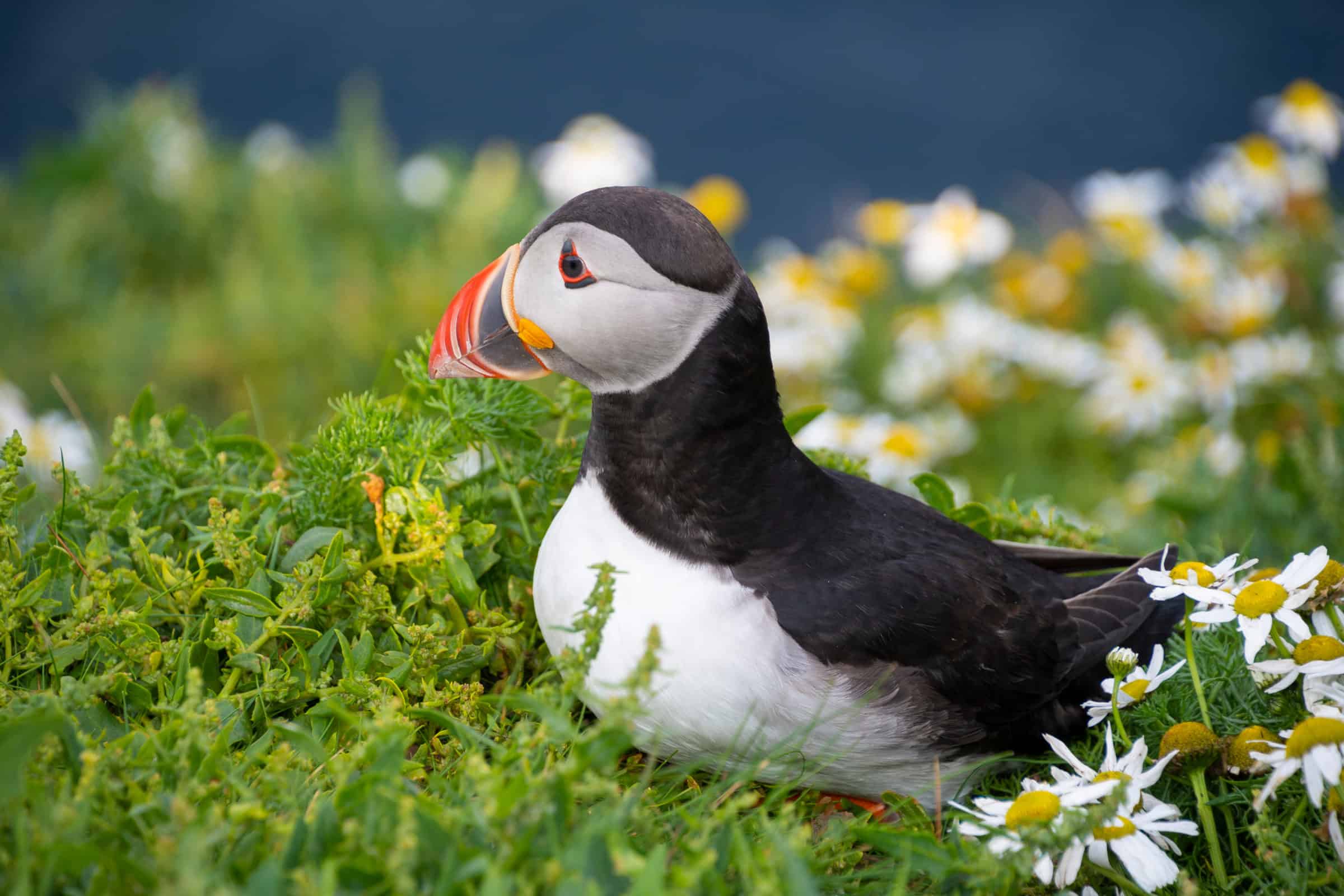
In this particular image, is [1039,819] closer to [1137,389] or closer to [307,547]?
[307,547]

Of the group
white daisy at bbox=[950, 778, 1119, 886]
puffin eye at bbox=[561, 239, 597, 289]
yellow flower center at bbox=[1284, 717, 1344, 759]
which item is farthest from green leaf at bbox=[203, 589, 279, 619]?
yellow flower center at bbox=[1284, 717, 1344, 759]

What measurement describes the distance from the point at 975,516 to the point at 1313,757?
122 centimetres

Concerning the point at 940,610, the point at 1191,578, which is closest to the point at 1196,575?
the point at 1191,578

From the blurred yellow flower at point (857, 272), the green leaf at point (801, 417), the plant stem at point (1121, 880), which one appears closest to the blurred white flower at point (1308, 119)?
the blurred yellow flower at point (857, 272)

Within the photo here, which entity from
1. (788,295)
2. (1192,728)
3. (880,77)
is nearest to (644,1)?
(880,77)

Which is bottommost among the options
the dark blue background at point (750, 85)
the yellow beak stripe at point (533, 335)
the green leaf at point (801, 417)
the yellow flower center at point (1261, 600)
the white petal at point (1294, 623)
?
the white petal at point (1294, 623)

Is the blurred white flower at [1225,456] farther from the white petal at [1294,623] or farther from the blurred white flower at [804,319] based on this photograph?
the white petal at [1294,623]

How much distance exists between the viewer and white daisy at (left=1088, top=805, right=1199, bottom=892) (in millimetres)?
2100

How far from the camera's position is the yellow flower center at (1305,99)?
18.4 ft

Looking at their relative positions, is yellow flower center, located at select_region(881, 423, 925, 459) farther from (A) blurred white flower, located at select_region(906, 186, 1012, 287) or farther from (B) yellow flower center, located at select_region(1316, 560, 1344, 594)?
(B) yellow flower center, located at select_region(1316, 560, 1344, 594)

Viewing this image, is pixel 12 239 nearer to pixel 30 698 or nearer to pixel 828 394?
pixel 828 394

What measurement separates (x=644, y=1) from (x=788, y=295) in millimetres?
7706

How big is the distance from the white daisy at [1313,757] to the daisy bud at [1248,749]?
9 centimetres

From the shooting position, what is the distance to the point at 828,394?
592 cm
